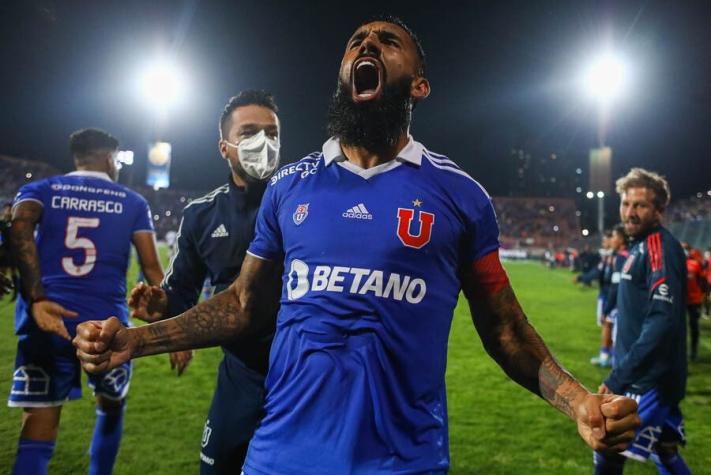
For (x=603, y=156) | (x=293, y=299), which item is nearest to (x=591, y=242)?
(x=603, y=156)

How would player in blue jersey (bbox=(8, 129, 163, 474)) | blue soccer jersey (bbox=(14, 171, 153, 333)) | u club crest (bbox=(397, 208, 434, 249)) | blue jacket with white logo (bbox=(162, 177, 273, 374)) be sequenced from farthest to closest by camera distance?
blue soccer jersey (bbox=(14, 171, 153, 333)), player in blue jersey (bbox=(8, 129, 163, 474)), blue jacket with white logo (bbox=(162, 177, 273, 374)), u club crest (bbox=(397, 208, 434, 249))

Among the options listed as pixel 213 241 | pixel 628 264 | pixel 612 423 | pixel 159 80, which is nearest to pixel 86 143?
pixel 213 241

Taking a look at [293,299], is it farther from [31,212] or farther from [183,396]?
[183,396]

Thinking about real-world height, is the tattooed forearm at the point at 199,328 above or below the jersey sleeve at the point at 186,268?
below

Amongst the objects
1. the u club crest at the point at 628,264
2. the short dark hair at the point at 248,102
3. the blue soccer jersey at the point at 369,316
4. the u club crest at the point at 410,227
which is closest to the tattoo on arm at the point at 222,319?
the blue soccer jersey at the point at 369,316

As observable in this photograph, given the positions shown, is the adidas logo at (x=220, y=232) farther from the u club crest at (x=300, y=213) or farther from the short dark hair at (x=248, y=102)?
the u club crest at (x=300, y=213)

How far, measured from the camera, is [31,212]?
3750 mm

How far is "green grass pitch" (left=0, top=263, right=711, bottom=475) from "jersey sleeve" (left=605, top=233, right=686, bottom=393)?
1578 millimetres

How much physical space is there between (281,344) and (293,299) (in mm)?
166

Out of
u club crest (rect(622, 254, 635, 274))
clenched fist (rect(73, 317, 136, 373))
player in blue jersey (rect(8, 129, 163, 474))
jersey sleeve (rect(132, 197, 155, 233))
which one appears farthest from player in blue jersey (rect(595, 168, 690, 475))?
jersey sleeve (rect(132, 197, 155, 233))

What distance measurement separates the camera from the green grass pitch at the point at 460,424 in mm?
4789

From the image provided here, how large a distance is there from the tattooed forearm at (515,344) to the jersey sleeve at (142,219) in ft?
9.86

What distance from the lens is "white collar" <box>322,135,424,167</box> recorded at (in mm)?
2006

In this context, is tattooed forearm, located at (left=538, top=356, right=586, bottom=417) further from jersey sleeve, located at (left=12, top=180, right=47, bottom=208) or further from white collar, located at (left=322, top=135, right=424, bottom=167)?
jersey sleeve, located at (left=12, top=180, right=47, bottom=208)
